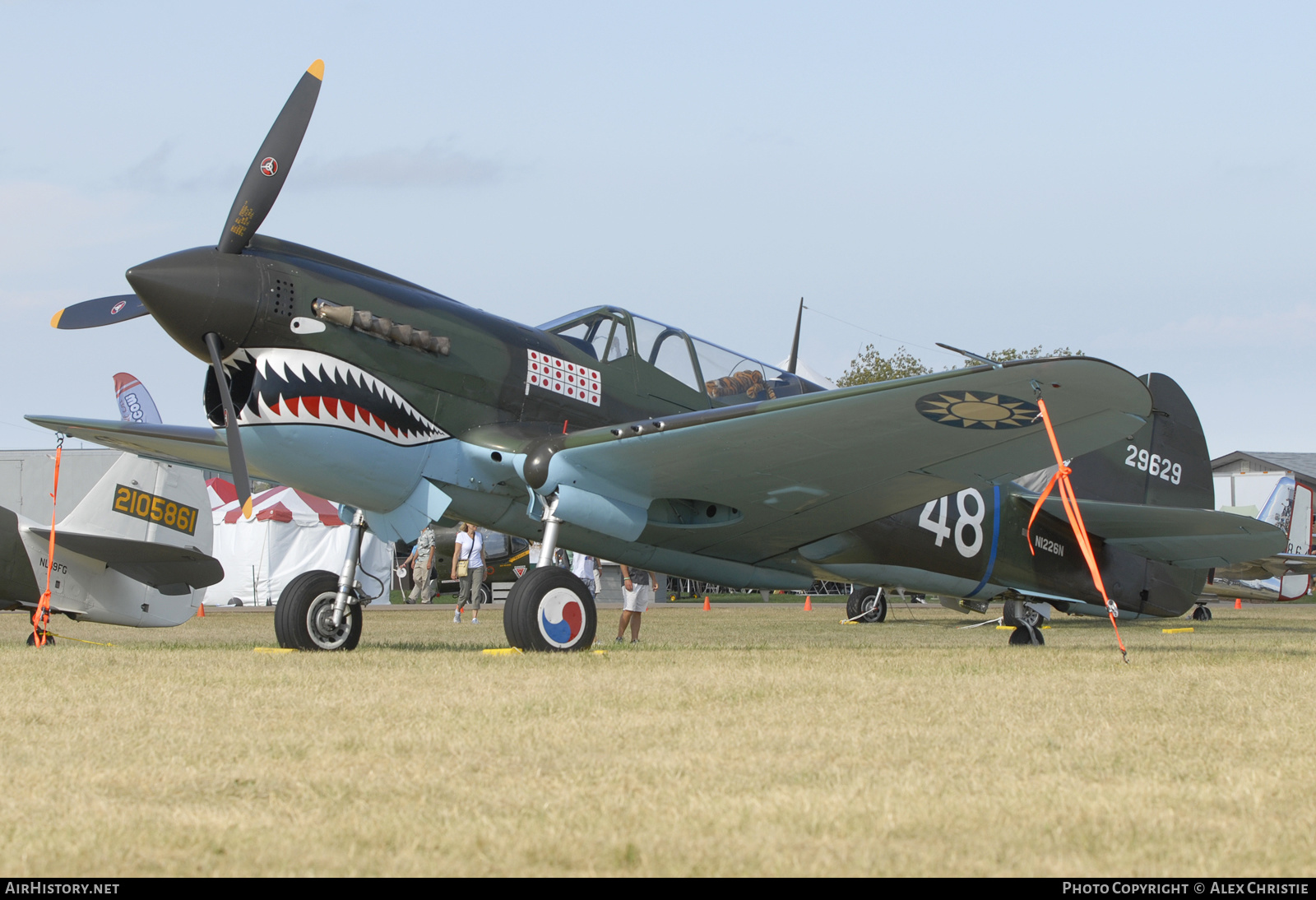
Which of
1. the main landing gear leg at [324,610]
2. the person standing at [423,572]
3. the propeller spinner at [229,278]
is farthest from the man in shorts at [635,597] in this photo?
the person standing at [423,572]

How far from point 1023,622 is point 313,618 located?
671 centimetres

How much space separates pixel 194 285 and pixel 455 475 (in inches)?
88.7

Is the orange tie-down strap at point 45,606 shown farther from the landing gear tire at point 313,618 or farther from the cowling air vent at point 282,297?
the cowling air vent at point 282,297

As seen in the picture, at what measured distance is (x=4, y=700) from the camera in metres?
5.20

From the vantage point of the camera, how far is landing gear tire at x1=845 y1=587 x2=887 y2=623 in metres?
18.5

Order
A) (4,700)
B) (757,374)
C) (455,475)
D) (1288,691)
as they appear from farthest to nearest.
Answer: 1. (757,374)
2. (455,475)
3. (1288,691)
4. (4,700)

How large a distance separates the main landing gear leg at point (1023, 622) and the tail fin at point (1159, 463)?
1.51 m

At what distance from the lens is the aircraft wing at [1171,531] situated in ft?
35.6

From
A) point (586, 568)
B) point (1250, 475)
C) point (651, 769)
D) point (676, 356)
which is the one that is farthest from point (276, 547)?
point (1250, 475)

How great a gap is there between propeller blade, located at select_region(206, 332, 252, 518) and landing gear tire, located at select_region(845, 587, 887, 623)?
40.9 feet

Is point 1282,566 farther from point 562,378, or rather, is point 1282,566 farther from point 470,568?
point 562,378

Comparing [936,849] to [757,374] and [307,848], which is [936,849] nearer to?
[307,848]

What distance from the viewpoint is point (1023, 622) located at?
11172mm
